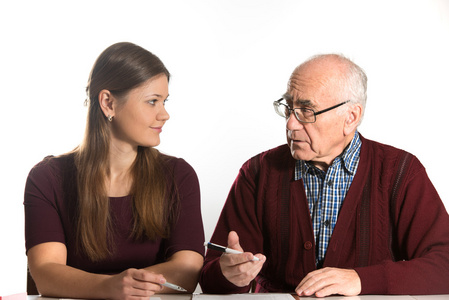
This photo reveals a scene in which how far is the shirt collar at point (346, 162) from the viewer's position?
7.25 ft

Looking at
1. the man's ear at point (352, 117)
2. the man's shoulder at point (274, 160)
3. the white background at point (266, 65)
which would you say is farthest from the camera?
the white background at point (266, 65)

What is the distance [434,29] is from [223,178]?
167 centimetres

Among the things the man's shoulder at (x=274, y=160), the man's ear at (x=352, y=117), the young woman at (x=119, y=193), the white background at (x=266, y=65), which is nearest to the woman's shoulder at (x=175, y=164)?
the young woman at (x=119, y=193)

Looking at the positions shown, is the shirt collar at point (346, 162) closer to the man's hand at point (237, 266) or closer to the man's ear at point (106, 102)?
the man's hand at point (237, 266)

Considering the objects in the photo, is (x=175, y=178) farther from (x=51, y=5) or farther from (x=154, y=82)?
(x=51, y=5)

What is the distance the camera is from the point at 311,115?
2.13 m

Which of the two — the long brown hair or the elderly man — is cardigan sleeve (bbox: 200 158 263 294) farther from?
the long brown hair

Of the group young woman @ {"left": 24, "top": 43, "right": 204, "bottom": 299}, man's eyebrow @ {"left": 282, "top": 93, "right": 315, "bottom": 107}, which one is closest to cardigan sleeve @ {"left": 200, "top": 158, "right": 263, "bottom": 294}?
young woman @ {"left": 24, "top": 43, "right": 204, "bottom": 299}

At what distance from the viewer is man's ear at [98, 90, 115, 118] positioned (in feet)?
7.36

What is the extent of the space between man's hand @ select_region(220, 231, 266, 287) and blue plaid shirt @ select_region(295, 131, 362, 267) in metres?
0.41

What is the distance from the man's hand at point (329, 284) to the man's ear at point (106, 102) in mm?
990

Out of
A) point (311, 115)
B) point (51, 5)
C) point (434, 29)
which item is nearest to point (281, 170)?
point (311, 115)

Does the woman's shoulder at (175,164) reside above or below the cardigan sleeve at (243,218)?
above

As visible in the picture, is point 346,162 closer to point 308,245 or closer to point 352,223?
point 352,223
